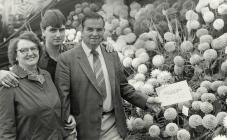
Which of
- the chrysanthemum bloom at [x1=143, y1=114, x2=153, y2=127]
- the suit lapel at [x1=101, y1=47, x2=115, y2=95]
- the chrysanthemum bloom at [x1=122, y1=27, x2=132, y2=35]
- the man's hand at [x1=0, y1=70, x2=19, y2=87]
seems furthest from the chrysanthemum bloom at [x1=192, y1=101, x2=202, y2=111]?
the chrysanthemum bloom at [x1=122, y1=27, x2=132, y2=35]

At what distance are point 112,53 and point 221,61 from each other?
952 millimetres

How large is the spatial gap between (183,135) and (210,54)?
0.73 meters

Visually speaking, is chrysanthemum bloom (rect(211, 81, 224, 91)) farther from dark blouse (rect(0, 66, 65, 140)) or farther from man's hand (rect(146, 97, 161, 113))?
dark blouse (rect(0, 66, 65, 140))

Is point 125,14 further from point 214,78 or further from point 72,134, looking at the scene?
point 72,134

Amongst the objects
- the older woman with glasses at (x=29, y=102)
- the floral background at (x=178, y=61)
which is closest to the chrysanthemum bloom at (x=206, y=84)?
the floral background at (x=178, y=61)

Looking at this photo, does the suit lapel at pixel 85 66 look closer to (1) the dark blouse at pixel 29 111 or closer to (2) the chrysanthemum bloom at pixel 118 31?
(1) the dark blouse at pixel 29 111

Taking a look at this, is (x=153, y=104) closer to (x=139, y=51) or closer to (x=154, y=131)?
(x=154, y=131)

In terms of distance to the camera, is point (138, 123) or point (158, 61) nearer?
point (138, 123)

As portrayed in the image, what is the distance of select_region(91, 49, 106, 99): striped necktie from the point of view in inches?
126

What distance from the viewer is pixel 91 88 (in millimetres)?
3178

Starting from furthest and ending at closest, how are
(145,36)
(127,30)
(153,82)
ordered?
1. (127,30)
2. (145,36)
3. (153,82)

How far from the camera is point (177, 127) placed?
3408 mm

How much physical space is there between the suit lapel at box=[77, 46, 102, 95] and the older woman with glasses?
10.3 inches

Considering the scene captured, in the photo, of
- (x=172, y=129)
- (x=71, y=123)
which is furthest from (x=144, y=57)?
(x=71, y=123)
